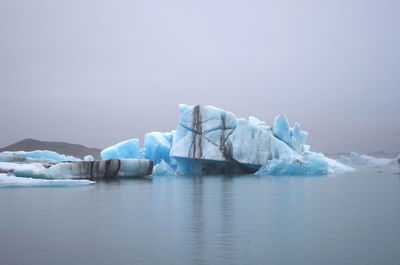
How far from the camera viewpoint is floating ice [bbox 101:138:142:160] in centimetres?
2397

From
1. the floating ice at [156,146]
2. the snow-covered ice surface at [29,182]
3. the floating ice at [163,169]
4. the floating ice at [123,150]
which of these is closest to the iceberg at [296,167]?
the floating ice at [163,169]

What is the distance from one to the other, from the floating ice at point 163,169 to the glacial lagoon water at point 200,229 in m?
10.8

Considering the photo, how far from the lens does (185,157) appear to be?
2403 centimetres

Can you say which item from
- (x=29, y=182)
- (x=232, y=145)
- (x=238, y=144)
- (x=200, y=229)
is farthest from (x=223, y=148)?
(x=200, y=229)

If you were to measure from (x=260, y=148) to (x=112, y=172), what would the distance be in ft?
22.9

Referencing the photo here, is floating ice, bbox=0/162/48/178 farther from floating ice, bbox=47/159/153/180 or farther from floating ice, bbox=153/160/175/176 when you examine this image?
floating ice, bbox=153/160/175/176

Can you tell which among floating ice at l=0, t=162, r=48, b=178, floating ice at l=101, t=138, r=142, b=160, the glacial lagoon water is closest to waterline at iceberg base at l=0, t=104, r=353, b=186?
floating ice at l=101, t=138, r=142, b=160

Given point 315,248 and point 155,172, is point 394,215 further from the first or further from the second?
point 155,172

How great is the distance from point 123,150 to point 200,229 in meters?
16.3

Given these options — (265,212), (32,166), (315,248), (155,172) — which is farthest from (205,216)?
(155,172)

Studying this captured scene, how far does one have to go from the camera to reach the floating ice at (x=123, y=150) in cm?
2397

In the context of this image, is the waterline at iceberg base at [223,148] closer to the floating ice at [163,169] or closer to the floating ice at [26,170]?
the floating ice at [163,169]

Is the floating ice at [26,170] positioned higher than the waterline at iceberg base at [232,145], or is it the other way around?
the waterline at iceberg base at [232,145]

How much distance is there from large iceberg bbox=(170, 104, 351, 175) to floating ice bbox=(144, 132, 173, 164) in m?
1.29
